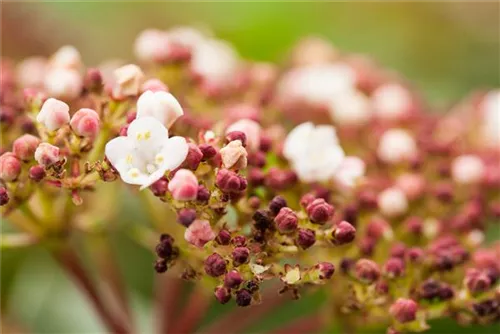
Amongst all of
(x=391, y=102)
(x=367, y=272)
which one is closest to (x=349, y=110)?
(x=391, y=102)

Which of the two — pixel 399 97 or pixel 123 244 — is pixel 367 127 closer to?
pixel 399 97

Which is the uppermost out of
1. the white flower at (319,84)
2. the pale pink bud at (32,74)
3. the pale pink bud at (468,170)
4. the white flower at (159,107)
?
the white flower at (319,84)

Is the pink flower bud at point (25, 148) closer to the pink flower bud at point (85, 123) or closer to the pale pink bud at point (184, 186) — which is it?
the pink flower bud at point (85, 123)

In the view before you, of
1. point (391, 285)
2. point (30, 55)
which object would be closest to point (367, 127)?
point (391, 285)

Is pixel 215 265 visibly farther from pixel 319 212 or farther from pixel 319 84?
pixel 319 84

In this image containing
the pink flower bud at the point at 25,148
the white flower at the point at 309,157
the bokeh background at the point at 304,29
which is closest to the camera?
the pink flower bud at the point at 25,148

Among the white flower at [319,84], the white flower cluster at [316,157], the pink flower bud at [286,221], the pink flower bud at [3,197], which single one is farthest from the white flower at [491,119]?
the pink flower bud at [3,197]
